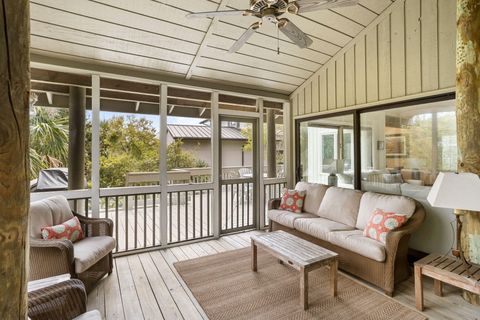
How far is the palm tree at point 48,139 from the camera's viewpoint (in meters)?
3.23

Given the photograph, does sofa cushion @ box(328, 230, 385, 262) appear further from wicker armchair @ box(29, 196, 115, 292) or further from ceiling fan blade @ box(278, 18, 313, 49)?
wicker armchair @ box(29, 196, 115, 292)

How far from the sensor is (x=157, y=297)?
2609 mm

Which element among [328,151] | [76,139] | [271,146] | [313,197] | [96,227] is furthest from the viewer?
[271,146]

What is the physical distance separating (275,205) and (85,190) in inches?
114

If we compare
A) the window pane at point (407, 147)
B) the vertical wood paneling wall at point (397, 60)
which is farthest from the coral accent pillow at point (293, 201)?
the vertical wood paneling wall at point (397, 60)

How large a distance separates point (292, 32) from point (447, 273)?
2.53 meters

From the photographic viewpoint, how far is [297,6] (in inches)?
78.0

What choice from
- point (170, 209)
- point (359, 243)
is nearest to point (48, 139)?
point (170, 209)

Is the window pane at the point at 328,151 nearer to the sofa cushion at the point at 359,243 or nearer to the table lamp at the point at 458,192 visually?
the sofa cushion at the point at 359,243

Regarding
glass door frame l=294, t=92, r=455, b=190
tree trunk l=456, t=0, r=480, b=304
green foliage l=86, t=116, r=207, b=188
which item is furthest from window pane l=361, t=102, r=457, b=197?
green foliage l=86, t=116, r=207, b=188

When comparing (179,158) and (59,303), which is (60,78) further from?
(59,303)

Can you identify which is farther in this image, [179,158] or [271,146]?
[271,146]

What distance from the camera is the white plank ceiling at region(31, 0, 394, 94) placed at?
267 cm

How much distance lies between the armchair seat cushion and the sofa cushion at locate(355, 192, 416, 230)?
3129 mm
